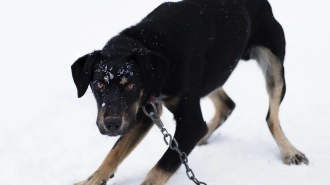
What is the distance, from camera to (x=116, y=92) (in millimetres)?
4355

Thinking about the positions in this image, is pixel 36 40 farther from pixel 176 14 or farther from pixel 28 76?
pixel 176 14

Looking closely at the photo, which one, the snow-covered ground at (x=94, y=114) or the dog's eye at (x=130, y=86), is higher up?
the dog's eye at (x=130, y=86)

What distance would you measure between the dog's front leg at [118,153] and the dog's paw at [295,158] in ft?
5.43

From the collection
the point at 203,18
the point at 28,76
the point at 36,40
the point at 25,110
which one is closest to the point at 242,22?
the point at 203,18

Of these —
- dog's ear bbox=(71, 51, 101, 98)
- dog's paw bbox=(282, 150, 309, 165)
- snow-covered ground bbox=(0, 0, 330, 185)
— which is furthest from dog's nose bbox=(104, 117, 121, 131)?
dog's paw bbox=(282, 150, 309, 165)

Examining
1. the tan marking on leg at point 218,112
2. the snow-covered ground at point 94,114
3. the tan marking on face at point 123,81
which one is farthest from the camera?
the tan marking on leg at point 218,112

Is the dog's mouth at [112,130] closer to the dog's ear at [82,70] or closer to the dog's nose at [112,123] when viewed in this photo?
the dog's nose at [112,123]

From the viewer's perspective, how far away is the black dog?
4.43m

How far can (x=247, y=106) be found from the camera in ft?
27.4

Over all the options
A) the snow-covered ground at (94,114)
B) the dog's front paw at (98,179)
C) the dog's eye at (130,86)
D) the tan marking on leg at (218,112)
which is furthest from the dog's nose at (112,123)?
the tan marking on leg at (218,112)

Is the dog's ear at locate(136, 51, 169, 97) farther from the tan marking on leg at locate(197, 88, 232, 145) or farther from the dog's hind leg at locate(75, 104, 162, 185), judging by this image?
the tan marking on leg at locate(197, 88, 232, 145)

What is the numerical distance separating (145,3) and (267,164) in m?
8.24

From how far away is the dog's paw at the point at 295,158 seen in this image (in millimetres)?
6032

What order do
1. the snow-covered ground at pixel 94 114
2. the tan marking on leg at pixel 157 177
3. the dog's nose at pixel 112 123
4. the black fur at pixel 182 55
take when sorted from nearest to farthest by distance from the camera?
the dog's nose at pixel 112 123 → the black fur at pixel 182 55 → the tan marking on leg at pixel 157 177 → the snow-covered ground at pixel 94 114
